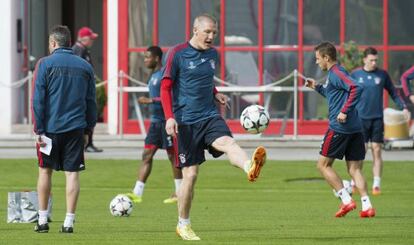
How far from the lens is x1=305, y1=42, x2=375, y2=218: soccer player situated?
1620 centimetres

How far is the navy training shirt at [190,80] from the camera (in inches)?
510

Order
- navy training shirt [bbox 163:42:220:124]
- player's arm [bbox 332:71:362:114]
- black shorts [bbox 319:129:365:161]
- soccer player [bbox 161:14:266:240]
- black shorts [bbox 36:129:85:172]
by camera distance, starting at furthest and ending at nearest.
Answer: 1. black shorts [bbox 319:129:365:161]
2. player's arm [bbox 332:71:362:114]
3. black shorts [bbox 36:129:85:172]
4. navy training shirt [bbox 163:42:220:124]
5. soccer player [bbox 161:14:266:240]

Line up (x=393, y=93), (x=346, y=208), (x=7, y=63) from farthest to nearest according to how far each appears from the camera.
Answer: (x=7, y=63) → (x=393, y=93) → (x=346, y=208)

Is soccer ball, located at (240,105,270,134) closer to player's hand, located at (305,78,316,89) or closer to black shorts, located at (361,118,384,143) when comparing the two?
player's hand, located at (305,78,316,89)

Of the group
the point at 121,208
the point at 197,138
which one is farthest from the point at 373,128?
the point at 197,138

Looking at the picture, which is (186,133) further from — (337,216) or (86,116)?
(337,216)

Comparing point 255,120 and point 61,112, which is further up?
point 61,112

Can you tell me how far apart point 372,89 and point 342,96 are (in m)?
4.23

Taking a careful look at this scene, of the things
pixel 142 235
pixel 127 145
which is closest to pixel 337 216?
pixel 142 235

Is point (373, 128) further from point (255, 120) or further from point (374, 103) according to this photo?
point (255, 120)

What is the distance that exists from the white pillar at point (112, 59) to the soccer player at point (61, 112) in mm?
19187

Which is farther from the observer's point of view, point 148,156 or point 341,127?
point 148,156

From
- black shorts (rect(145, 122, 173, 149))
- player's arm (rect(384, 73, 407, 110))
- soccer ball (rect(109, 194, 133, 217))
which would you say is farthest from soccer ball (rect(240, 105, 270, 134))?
player's arm (rect(384, 73, 407, 110))

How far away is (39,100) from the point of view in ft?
43.8
